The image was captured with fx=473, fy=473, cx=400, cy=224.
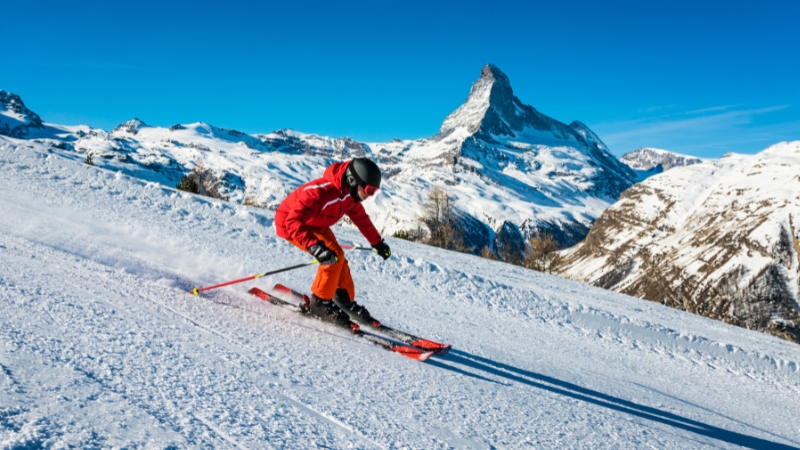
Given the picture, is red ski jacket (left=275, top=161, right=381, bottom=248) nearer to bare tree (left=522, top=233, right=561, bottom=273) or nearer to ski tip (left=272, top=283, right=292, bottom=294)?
ski tip (left=272, top=283, right=292, bottom=294)

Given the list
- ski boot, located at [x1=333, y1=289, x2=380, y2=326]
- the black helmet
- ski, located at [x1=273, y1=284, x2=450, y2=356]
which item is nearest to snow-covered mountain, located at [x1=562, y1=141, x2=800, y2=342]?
ski, located at [x1=273, y1=284, x2=450, y2=356]

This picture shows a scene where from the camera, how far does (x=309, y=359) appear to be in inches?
161

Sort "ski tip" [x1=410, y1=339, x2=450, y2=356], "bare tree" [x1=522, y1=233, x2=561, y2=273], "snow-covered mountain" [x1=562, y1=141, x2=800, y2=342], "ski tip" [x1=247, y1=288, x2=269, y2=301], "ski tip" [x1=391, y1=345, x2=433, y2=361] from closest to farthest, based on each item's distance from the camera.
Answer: "ski tip" [x1=391, y1=345, x2=433, y2=361], "ski tip" [x1=410, y1=339, x2=450, y2=356], "ski tip" [x1=247, y1=288, x2=269, y2=301], "bare tree" [x1=522, y1=233, x2=561, y2=273], "snow-covered mountain" [x1=562, y1=141, x2=800, y2=342]

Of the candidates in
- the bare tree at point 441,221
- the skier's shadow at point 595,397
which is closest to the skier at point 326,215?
the skier's shadow at point 595,397

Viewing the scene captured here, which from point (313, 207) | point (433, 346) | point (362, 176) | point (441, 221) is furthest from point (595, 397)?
point (441, 221)

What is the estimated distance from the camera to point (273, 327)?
4.86 meters

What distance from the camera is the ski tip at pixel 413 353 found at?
478cm

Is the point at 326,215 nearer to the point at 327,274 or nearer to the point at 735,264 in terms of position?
the point at 327,274

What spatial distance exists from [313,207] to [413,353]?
73.6 inches

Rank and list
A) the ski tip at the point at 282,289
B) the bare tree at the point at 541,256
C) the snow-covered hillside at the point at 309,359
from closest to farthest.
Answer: the snow-covered hillside at the point at 309,359 → the ski tip at the point at 282,289 → the bare tree at the point at 541,256

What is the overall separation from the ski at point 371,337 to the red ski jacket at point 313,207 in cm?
99

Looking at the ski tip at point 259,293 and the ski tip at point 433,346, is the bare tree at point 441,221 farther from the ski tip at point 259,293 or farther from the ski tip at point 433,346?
the ski tip at point 433,346

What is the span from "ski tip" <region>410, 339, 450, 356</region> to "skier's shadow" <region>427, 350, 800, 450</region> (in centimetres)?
8

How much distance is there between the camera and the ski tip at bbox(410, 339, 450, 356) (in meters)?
5.03
